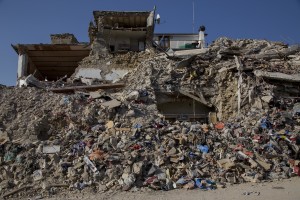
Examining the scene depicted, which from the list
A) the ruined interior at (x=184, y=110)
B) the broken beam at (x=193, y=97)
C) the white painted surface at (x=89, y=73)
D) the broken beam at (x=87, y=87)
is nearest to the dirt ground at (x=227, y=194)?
the broken beam at (x=193, y=97)

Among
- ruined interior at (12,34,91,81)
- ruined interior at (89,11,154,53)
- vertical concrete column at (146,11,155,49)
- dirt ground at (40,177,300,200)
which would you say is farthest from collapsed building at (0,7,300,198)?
vertical concrete column at (146,11,155,49)

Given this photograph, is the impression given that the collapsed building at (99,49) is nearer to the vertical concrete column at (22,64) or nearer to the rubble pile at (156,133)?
the vertical concrete column at (22,64)

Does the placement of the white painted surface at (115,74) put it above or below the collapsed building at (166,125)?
above

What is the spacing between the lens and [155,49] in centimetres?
1633

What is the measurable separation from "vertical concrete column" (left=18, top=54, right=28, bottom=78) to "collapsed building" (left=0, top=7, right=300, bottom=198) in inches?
140

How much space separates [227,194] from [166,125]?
3.32 meters

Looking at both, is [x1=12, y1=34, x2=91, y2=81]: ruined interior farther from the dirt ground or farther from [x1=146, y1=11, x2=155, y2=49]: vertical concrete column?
the dirt ground

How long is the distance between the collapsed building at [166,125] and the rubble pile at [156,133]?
3 cm

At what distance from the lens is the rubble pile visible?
7020 millimetres

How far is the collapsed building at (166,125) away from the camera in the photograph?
7078 millimetres

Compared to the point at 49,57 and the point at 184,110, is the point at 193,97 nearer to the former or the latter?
the point at 184,110

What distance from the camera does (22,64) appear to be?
15969 millimetres

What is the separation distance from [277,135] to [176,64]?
4758mm

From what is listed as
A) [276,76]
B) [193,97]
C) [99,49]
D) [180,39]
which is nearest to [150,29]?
[99,49]
